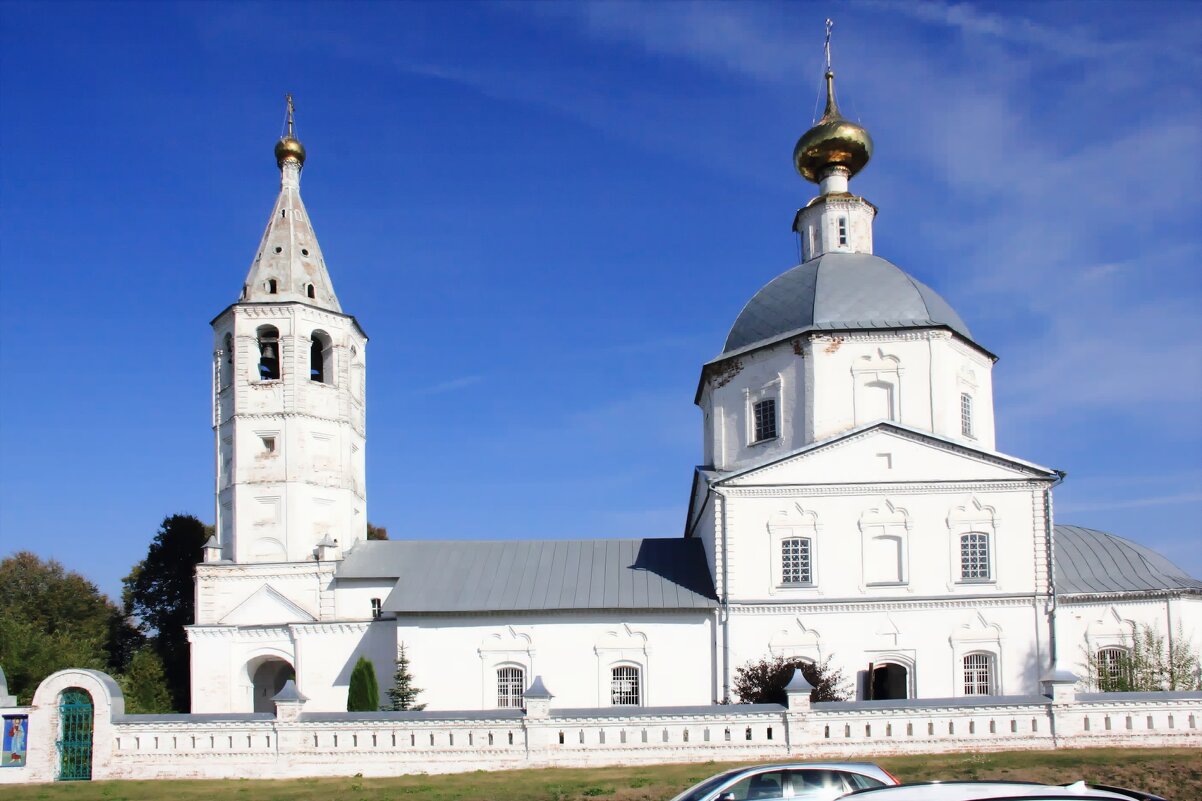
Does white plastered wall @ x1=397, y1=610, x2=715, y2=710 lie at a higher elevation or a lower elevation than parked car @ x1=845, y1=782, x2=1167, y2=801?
lower

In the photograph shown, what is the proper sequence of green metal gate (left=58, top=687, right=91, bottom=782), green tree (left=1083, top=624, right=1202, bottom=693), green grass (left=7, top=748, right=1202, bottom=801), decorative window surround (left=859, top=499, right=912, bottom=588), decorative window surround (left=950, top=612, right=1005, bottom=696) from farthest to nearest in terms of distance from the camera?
decorative window surround (left=859, top=499, right=912, bottom=588) → green tree (left=1083, top=624, right=1202, bottom=693) → decorative window surround (left=950, top=612, right=1005, bottom=696) → green metal gate (left=58, top=687, right=91, bottom=782) → green grass (left=7, top=748, right=1202, bottom=801)

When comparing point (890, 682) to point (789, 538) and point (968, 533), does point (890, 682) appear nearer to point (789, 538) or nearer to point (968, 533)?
point (968, 533)

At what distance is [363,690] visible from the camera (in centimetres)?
2530

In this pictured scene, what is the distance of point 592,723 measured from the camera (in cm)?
1798

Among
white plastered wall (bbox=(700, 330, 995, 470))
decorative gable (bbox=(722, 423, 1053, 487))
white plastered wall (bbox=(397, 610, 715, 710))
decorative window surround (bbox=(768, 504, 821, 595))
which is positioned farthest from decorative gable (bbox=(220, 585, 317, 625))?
white plastered wall (bbox=(700, 330, 995, 470))

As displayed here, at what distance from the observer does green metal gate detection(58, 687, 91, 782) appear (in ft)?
60.1

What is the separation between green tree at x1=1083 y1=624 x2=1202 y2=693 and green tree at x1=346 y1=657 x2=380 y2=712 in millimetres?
15176

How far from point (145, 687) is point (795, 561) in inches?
685

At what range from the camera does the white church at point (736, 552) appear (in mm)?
24562

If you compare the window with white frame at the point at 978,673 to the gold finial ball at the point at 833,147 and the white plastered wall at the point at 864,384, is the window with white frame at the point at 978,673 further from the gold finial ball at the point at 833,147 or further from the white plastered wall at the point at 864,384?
the gold finial ball at the point at 833,147

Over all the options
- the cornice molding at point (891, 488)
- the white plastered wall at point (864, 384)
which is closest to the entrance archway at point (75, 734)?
the cornice molding at point (891, 488)

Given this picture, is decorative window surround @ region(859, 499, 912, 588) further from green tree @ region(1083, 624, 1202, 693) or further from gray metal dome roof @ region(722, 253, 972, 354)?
green tree @ region(1083, 624, 1202, 693)

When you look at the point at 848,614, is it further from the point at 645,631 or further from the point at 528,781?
the point at 528,781

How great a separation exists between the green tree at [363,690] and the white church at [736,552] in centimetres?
92
